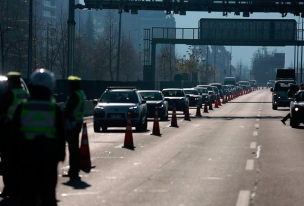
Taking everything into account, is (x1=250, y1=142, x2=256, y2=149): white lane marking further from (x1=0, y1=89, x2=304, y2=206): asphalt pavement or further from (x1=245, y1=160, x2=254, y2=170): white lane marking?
(x1=245, y1=160, x2=254, y2=170): white lane marking

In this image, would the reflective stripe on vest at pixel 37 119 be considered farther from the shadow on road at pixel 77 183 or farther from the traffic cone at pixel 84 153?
the traffic cone at pixel 84 153

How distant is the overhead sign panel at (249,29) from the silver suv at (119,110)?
182 feet

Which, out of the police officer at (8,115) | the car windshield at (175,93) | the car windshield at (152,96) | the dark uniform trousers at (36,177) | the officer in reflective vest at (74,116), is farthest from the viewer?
the car windshield at (175,93)

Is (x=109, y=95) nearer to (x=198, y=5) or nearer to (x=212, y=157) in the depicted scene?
(x=212, y=157)

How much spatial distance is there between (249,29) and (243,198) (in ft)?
237

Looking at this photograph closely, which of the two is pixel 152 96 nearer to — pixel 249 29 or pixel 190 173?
pixel 190 173

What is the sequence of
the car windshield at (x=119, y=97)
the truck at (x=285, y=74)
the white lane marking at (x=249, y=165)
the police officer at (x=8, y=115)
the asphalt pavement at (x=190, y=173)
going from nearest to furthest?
the asphalt pavement at (x=190, y=173)
the police officer at (x=8, y=115)
the white lane marking at (x=249, y=165)
the car windshield at (x=119, y=97)
the truck at (x=285, y=74)

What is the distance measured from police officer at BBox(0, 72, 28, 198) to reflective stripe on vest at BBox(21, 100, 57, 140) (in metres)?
3.64

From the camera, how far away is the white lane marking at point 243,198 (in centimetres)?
998

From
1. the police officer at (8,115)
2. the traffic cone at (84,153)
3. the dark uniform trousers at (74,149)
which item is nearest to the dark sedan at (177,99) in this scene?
the traffic cone at (84,153)

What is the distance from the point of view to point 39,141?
23.1ft

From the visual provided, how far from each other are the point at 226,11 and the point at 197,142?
28058mm

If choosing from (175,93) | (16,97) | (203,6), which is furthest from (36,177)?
(203,6)

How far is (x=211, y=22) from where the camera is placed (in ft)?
269
